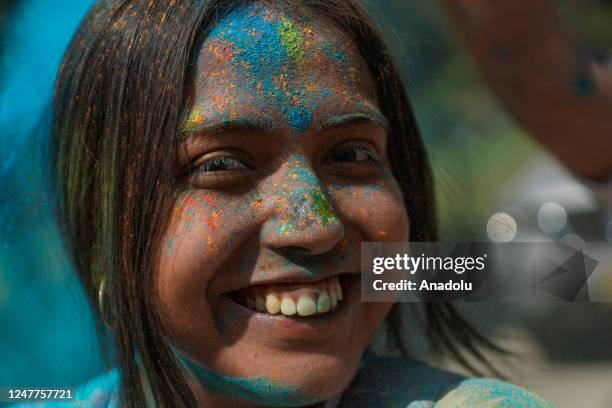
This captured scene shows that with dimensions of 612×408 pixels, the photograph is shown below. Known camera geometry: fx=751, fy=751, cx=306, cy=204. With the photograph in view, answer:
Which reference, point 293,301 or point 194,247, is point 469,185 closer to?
point 293,301

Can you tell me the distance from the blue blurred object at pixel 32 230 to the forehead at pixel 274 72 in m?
0.50

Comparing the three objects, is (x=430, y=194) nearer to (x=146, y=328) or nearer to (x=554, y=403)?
(x=554, y=403)

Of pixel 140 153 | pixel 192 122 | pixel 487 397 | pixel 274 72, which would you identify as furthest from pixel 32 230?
pixel 487 397

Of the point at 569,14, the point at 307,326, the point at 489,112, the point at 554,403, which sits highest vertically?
the point at 569,14

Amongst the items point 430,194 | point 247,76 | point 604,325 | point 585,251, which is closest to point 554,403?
point 604,325

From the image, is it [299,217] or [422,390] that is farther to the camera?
[422,390]

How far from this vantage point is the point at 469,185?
1593 mm

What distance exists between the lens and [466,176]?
1.59 m

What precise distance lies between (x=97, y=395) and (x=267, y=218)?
0.63 meters

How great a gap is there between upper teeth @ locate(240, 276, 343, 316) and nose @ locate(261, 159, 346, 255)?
0.24 ft

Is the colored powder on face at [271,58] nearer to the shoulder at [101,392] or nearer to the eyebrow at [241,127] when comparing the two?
the eyebrow at [241,127]

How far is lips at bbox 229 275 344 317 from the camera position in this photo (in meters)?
1.30

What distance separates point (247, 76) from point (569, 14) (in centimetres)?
70

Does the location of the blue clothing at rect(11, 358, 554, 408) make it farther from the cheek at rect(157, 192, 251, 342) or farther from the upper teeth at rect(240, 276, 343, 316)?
the cheek at rect(157, 192, 251, 342)
